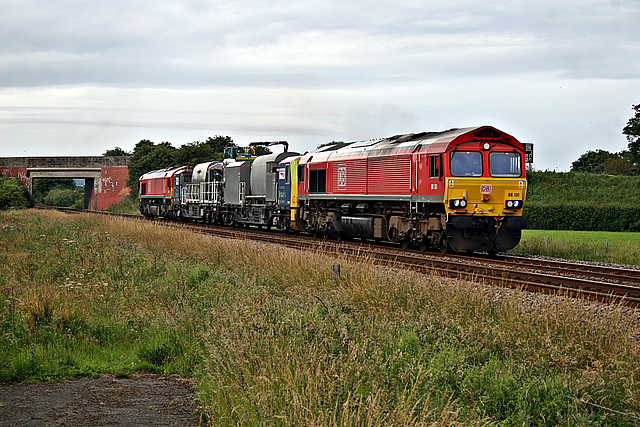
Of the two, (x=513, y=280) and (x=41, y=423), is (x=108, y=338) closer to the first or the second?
(x=41, y=423)

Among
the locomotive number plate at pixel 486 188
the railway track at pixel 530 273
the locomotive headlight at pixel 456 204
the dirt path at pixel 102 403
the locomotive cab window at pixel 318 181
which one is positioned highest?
the locomotive cab window at pixel 318 181

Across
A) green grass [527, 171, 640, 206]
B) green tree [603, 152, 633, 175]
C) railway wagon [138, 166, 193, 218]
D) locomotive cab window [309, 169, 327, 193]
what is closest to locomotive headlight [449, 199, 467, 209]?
locomotive cab window [309, 169, 327, 193]

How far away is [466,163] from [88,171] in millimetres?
75904

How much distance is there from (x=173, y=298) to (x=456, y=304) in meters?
5.35

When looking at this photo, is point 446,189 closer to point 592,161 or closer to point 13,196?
point 13,196

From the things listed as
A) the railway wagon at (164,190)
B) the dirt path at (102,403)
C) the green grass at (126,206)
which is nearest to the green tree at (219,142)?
the green grass at (126,206)

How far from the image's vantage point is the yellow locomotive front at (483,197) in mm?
20719

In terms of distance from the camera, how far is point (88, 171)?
8844cm

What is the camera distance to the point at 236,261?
17812mm

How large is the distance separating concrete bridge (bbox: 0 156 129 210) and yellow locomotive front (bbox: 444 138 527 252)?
72143mm

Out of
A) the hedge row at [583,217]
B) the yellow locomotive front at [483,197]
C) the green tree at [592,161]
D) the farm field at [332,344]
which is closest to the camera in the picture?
the farm field at [332,344]

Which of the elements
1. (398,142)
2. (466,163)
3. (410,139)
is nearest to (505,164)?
(466,163)

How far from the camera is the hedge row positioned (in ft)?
156

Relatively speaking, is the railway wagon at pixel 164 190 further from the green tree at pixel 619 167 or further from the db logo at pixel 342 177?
the green tree at pixel 619 167
